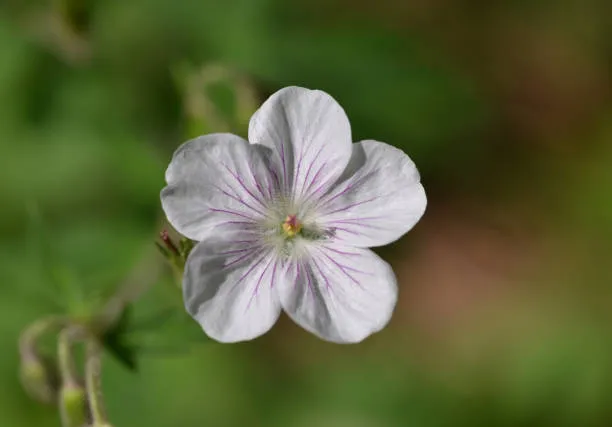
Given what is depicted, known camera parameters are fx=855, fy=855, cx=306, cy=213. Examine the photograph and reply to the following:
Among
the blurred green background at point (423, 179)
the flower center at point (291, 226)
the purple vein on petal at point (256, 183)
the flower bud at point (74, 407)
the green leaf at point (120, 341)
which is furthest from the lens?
the blurred green background at point (423, 179)

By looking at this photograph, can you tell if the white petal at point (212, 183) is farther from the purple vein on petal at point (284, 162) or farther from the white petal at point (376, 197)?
the white petal at point (376, 197)

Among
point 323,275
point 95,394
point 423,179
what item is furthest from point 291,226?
point 423,179

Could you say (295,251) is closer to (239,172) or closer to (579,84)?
(239,172)

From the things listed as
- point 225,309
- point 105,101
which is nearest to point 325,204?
point 225,309

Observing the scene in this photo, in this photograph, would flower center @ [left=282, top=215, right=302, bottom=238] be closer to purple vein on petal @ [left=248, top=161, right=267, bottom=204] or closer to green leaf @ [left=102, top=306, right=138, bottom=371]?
purple vein on petal @ [left=248, top=161, right=267, bottom=204]

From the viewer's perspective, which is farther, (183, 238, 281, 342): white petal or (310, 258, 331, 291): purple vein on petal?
(310, 258, 331, 291): purple vein on petal

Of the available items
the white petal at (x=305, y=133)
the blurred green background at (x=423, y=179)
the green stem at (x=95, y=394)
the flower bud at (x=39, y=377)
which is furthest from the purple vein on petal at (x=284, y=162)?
the blurred green background at (x=423, y=179)

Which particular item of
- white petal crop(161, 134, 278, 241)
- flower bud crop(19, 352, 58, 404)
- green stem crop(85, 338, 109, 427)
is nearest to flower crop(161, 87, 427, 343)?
white petal crop(161, 134, 278, 241)
